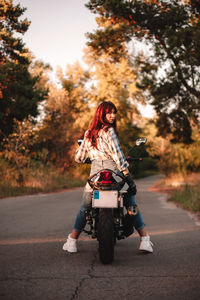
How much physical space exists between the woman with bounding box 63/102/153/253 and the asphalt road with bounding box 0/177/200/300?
47cm

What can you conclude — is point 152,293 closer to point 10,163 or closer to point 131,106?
point 10,163

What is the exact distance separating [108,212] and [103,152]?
0.75 m

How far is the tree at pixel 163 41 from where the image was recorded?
17.6 meters

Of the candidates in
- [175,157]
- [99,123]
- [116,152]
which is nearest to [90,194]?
[116,152]

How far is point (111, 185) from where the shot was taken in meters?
5.04

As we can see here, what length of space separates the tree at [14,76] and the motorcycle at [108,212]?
1755cm

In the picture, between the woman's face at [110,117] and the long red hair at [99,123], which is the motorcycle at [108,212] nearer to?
the long red hair at [99,123]

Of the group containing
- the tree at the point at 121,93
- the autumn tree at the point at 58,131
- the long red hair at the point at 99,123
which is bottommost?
the long red hair at the point at 99,123

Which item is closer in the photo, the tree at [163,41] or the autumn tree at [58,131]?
the tree at [163,41]

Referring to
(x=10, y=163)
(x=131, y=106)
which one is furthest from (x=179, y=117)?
(x=131, y=106)

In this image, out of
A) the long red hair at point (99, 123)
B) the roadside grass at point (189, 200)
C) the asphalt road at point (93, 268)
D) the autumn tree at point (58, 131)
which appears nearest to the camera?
the asphalt road at point (93, 268)

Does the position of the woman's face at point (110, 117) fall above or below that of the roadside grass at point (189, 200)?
above

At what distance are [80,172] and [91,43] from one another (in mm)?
16469

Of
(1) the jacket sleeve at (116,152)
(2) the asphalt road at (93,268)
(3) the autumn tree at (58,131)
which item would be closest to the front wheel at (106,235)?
(2) the asphalt road at (93,268)
